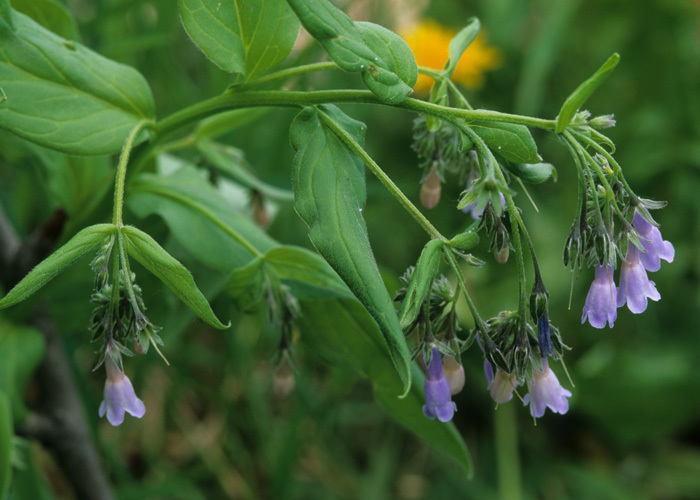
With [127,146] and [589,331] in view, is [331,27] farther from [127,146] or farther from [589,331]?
[589,331]

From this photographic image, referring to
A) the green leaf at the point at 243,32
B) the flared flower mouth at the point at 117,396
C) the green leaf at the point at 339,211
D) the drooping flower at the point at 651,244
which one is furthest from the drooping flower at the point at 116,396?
the drooping flower at the point at 651,244

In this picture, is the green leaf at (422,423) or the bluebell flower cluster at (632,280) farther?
the green leaf at (422,423)

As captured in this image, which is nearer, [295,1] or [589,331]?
[295,1]

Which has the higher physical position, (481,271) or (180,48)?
(481,271)

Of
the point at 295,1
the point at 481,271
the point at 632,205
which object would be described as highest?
the point at 481,271

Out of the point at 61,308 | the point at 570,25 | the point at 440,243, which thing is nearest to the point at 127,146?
the point at 440,243

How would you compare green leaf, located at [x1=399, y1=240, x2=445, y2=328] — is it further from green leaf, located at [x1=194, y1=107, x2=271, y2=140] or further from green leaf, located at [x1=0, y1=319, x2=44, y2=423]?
green leaf, located at [x1=0, y1=319, x2=44, y2=423]

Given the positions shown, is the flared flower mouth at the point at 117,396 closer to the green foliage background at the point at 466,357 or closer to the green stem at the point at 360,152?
the green stem at the point at 360,152

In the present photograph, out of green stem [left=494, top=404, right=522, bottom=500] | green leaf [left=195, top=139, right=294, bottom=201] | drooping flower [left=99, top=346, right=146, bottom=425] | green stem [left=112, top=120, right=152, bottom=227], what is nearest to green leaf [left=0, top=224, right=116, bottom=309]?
green stem [left=112, top=120, right=152, bottom=227]
